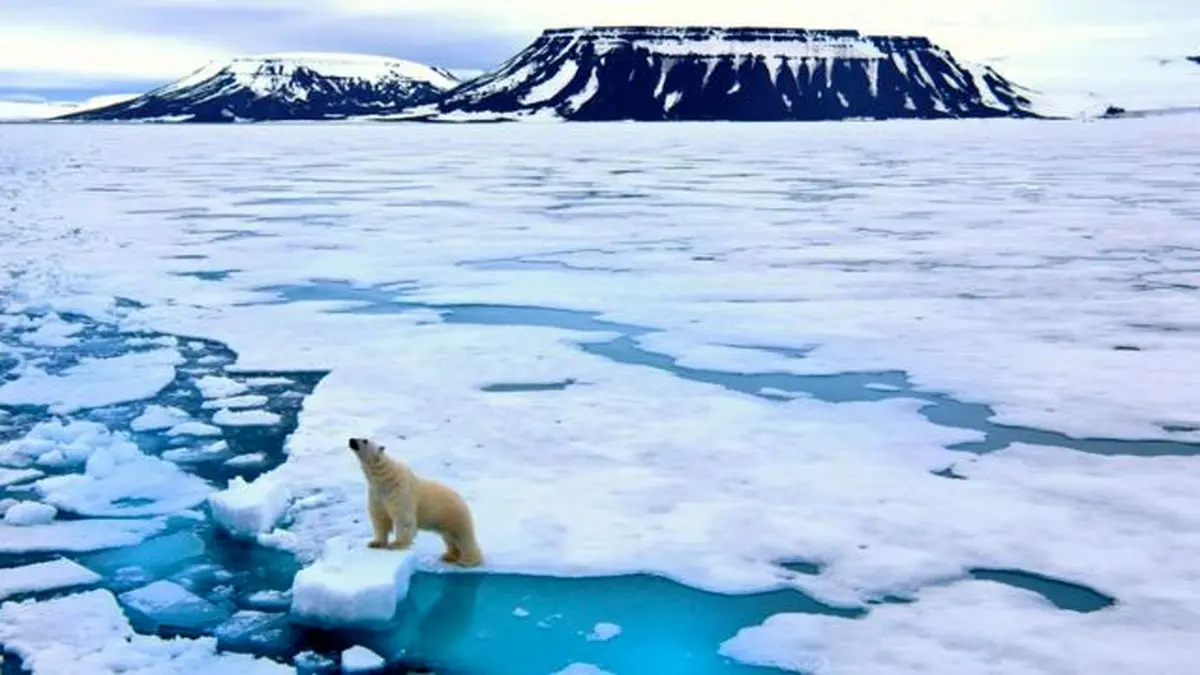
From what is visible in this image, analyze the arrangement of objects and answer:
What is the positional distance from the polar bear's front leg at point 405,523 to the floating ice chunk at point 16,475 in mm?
2403

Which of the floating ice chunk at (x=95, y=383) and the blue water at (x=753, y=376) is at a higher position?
the blue water at (x=753, y=376)

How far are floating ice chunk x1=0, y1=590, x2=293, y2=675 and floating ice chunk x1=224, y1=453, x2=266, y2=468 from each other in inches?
71.1

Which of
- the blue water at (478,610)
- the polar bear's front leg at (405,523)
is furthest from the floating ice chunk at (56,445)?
the polar bear's front leg at (405,523)

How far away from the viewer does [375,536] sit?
5.14 m

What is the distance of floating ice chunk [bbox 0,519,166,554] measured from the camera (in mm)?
5355

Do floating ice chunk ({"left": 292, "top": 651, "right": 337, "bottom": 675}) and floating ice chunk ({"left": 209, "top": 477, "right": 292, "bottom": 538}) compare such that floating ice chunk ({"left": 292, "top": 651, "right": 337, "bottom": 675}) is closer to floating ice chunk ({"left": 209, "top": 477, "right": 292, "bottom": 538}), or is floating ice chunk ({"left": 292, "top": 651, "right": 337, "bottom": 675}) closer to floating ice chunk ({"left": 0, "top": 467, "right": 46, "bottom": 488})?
floating ice chunk ({"left": 209, "top": 477, "right": 292, "bottom": 538})

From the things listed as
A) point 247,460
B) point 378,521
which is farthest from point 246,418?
point 378,521

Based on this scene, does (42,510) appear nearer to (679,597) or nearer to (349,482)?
(349,482)

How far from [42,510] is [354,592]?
80.2 inches

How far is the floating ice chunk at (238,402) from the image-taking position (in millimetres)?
7645

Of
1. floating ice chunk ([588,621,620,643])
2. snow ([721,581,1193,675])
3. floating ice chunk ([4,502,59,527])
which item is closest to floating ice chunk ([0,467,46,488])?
floating ice chunk ([4,502,59,527])

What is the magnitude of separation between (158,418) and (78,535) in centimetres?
190

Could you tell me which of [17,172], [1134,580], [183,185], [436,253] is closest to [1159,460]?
[1134,580]

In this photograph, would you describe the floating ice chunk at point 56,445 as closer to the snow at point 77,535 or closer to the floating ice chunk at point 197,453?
the floating ice chunk at point 197,453
